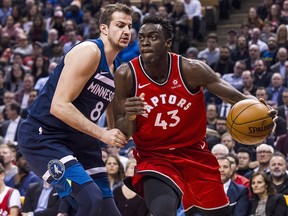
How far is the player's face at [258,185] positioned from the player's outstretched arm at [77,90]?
3.56 m

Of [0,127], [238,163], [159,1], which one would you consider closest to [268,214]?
[238,163]

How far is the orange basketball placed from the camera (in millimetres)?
5953

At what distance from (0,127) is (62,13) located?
16.7 ft

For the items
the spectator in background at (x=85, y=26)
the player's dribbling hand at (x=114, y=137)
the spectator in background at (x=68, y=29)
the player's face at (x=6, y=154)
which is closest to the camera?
the player's dribbling hand at (x=114, y=137)

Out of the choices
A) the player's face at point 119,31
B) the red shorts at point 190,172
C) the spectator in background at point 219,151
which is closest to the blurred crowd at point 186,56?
the spectator in background at point 219,151

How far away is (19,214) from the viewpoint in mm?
9578

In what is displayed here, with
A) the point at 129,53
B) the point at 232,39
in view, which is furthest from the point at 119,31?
the point at 232,39

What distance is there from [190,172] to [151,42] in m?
1.04

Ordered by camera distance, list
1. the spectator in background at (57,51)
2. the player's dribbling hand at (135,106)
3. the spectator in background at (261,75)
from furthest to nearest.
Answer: the spectator in background at (57,51)
the spectator in background at (261,75)
the player's dribbling hand at (135,106)

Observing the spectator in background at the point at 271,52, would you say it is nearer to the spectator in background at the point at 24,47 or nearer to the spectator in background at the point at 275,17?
the spectator in background at the point at 275,17

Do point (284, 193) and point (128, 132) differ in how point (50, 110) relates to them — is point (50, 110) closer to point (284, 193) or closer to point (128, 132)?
point (128, 132)

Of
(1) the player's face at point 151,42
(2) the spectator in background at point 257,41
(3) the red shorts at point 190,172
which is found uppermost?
(1) the player's face at point 151,42

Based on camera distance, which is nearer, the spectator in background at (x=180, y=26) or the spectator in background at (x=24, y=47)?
the spectator in background at (x=180, y=26)

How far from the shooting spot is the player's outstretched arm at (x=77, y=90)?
565 centimetres
